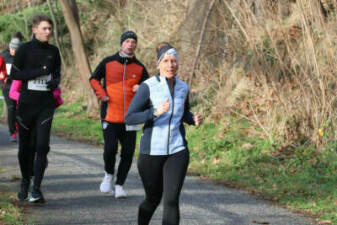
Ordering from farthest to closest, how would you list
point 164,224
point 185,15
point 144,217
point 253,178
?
point 185,15, point 253,178, point 144,217, point 164,224

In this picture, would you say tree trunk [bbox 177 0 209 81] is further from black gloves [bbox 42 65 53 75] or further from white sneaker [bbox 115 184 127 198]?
black gloves [bbox 42 65 53 75]

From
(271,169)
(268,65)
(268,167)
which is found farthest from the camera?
(268,65)

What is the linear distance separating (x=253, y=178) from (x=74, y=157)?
355cm

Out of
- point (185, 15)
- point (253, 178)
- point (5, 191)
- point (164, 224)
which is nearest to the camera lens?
point (164, 224)

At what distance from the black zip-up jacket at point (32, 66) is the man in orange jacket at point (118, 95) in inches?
28.0

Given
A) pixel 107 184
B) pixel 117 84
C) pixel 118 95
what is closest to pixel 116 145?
pixel 107 184

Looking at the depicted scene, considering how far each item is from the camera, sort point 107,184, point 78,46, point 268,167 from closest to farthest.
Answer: point 107,184 → point 268,167 → point 78,46

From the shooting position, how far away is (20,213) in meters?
6.29

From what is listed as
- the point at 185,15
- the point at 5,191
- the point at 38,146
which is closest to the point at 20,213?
the point at 38,146

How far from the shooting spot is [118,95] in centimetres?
745

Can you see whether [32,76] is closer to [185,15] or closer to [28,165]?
[28,165]

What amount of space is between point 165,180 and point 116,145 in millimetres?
2556

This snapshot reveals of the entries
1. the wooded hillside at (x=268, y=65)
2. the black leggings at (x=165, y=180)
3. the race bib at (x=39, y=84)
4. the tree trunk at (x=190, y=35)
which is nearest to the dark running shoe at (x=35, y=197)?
the race bib at (x=39, y=84)

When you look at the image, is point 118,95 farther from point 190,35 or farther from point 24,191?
point 190,35
